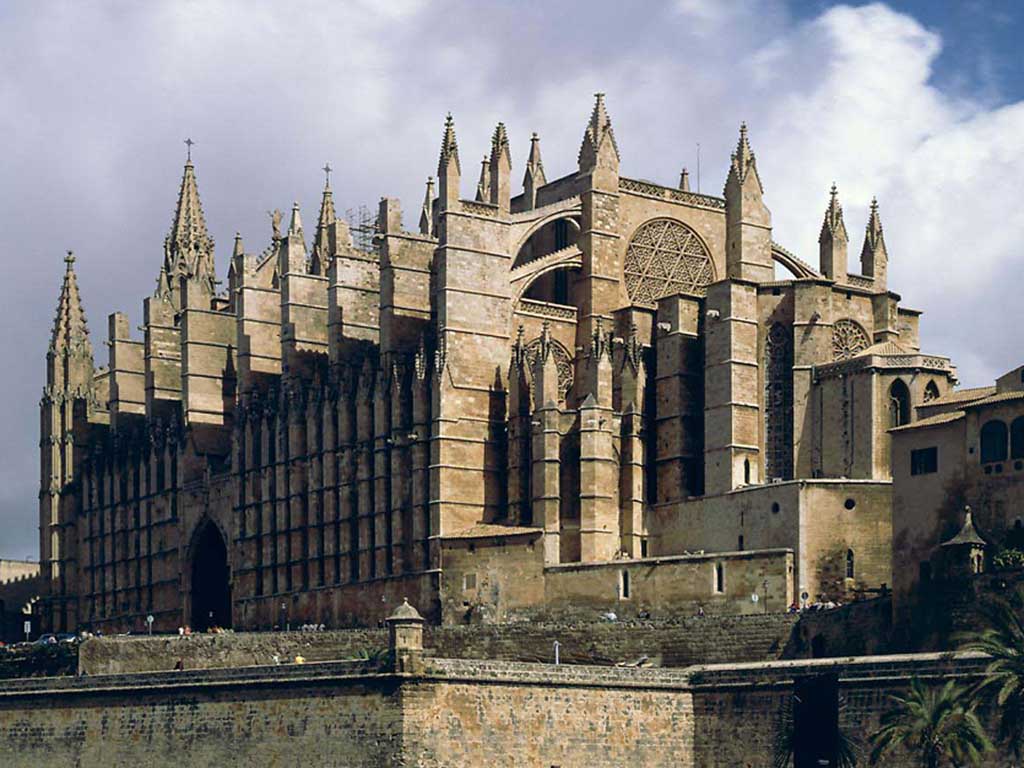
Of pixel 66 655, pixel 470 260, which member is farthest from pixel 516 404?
pixel 66 655

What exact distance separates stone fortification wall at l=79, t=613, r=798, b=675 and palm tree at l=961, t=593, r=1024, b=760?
10243 mm

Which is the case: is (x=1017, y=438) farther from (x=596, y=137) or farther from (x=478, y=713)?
(x=596, y=137)

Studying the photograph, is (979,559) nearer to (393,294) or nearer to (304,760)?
(304,760)

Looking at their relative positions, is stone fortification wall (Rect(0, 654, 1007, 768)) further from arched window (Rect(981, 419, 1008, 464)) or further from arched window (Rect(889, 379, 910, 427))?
arched window (Rect(889, 379, 910, 427))

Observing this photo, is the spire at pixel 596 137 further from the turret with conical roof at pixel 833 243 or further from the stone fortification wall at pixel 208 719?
the stone fortification wall at pixel 208 719

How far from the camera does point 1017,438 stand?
183 feet

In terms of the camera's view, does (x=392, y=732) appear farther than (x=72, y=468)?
No

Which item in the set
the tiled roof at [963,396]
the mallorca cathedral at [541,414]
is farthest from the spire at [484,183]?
the tiled roof at [963,396]

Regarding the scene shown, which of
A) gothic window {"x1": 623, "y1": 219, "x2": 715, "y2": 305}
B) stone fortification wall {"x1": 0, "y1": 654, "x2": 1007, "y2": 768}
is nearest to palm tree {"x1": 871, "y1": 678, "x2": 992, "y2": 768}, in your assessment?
stone fortification wall {"x1": 0, "y1": 654, "x2": 1007, "y2": 768}

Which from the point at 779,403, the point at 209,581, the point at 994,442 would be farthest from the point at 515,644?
the point at 209,581

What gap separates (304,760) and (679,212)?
29.4 meters

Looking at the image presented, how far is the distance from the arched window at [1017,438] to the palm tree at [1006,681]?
627 centimetres

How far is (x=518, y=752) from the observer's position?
5412 cm

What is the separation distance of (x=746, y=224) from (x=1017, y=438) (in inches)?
850
